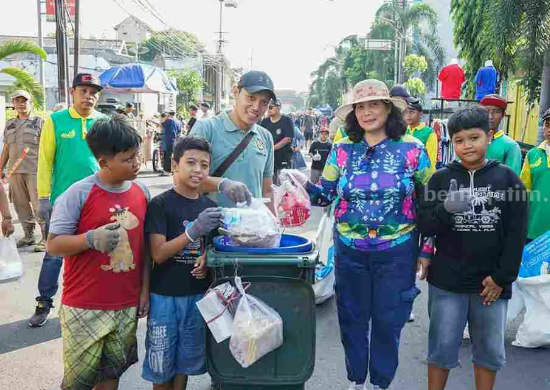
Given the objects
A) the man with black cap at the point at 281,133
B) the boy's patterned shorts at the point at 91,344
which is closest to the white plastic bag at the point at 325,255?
the boy's patterned shorts at the point at 91,344

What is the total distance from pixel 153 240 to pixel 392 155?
144 cm

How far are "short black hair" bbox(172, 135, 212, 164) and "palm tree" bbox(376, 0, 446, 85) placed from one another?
1101 inches

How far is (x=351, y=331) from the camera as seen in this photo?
3.38m

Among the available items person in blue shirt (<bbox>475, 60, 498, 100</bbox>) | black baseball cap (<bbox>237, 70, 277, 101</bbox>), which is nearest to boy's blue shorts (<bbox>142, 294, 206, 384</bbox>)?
black baseball cap (<bbox>237, 70, 277, 101</bbox>)

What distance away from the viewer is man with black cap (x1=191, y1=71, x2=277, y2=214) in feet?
10.8

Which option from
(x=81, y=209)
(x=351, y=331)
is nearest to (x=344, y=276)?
(x=351, y=331)

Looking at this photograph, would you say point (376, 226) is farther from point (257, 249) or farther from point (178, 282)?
point (178, 282)

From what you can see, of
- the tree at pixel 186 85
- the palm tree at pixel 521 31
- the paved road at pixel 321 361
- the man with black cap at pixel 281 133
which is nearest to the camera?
the paved road at pixel 321 361

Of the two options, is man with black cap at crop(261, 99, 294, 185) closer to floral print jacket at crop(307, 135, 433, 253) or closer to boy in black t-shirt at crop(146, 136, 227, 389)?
floral print jacket at crop(307, 135, 433, 253)

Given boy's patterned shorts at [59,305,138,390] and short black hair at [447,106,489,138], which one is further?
short black hair at [447,106,489,138]

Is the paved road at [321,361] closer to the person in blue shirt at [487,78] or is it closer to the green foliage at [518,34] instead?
the green foliage at [518,34]

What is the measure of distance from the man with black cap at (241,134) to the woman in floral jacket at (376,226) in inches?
12.7

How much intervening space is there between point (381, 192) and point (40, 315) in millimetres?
3154

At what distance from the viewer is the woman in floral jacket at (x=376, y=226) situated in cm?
320
